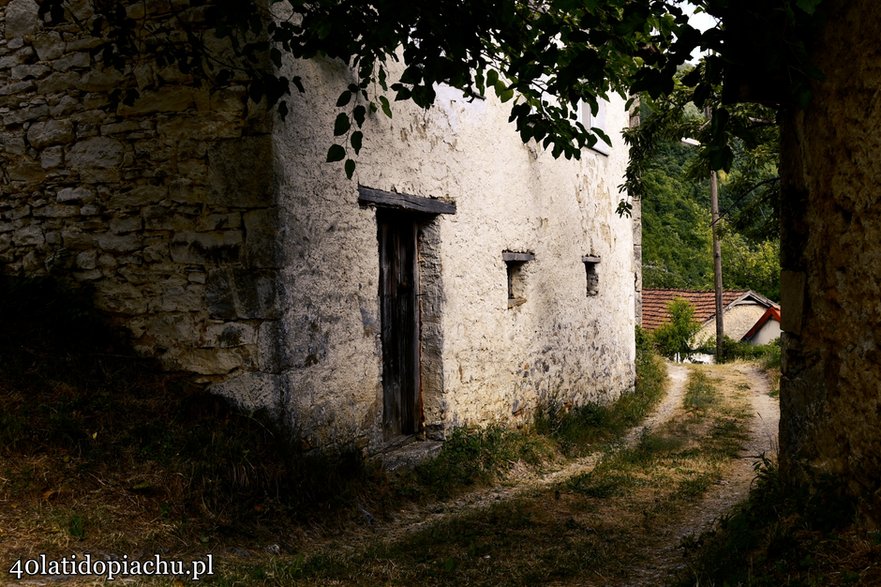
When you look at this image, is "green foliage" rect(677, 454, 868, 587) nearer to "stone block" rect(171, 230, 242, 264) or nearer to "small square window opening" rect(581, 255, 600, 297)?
"stone block" rect(171, 230, 242, 264)

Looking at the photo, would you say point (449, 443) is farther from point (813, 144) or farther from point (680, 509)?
point (813, 144)

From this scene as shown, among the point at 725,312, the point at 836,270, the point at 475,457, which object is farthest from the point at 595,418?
the point at 725,312

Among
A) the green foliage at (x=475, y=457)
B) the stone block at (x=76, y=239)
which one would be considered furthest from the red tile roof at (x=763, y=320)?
the stone block at (x=76, y=239)

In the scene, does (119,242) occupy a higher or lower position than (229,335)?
higher

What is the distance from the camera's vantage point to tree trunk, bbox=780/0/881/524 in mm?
3133

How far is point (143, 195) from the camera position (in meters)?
5.21

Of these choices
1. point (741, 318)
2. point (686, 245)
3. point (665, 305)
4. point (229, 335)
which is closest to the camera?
point (229, 335)

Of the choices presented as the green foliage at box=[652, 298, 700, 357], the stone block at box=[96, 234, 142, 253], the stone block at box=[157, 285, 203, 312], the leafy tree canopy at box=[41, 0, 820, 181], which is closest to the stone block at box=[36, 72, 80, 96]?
the leafy tree canopy at box=[41, 0, 820, 181]

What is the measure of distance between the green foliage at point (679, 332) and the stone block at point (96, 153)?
21761mm

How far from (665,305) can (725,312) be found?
4.15 m

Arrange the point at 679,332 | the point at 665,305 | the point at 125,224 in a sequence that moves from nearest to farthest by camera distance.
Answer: the point at 125,224 → the point at 679,332 → the point at 665,305

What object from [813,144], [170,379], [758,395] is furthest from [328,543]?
[758,395]

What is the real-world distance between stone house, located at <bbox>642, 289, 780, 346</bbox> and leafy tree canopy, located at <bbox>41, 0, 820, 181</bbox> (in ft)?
75.2

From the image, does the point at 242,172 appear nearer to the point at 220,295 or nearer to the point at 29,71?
the point at 220,295
